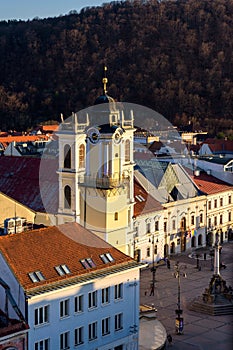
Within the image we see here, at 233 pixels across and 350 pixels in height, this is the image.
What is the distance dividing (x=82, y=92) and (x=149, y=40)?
17.7 meters

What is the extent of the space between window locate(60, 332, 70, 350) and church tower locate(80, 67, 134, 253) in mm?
12526

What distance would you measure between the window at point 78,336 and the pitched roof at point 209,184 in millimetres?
26975

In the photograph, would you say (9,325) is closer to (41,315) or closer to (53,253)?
(41,315)

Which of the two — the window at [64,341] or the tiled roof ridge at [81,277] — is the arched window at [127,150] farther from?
the window at [64,341]

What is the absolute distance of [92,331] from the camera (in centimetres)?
2636

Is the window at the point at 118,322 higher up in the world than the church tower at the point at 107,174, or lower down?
lower down

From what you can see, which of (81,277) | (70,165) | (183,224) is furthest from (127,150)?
(81,277)

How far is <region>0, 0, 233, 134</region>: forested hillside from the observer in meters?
120

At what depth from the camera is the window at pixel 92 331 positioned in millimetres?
26234

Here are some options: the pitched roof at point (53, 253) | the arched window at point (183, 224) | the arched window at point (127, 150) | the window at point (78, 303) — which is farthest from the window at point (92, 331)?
the arched window at point (183, 224)

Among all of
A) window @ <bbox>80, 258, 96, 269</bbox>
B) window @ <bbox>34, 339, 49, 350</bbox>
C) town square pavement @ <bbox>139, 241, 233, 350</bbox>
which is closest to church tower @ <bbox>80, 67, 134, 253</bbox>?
town square pavement @ <bbox>139, 241, 233, 350</bbox>

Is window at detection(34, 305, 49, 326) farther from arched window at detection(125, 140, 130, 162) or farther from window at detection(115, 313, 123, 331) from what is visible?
arched window at detection(125, 140, 130, 162)

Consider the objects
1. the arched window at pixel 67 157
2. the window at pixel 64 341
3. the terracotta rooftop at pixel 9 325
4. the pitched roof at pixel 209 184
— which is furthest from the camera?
the pitched roof at pixel 209 184

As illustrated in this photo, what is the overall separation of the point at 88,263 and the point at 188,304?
1153cm
